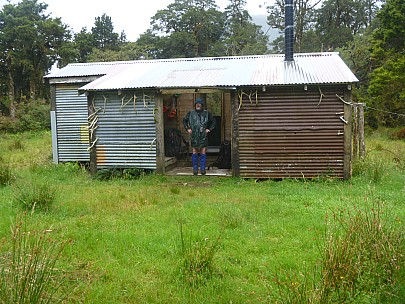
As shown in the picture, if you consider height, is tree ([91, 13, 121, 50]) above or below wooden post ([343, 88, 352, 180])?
above

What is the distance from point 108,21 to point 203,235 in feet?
136

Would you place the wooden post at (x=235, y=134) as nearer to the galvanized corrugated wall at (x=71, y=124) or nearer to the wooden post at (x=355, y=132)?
the wooden post at (x=355, y=132)

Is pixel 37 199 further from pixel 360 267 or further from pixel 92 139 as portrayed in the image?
pixel 360 267

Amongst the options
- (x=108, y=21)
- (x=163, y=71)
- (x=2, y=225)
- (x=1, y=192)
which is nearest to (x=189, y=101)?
(x=163, y=71)

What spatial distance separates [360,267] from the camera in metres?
3.10

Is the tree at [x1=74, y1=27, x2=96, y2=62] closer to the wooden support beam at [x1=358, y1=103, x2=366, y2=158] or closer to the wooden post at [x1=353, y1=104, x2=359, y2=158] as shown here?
the wooden post at [x1=353, y1=104, x2=359, y2=158]

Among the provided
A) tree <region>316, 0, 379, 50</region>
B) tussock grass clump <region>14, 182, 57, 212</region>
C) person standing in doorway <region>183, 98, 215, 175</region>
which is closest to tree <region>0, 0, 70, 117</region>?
person standing in doorway <region>183, 98, 215, 175</region>

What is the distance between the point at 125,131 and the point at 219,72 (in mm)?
2832

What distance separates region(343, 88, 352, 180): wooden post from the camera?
879 cm

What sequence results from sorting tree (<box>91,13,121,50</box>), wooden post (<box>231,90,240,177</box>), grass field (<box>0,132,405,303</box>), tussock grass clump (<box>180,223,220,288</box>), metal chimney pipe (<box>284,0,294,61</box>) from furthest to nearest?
tree (<box>91,13,121,50</box>)
metal chimney pipe (<box>284,0,294,61</box>)
wooden post (<box>231,90,240,177</box>)
tussock grass clump (<box>180,223,220,288</box>)
grass field (<box>0,132,405,303</box>)

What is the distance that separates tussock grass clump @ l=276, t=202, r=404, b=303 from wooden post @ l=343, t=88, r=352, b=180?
5.55m

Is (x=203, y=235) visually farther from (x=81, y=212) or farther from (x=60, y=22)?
(x=60, y=22)

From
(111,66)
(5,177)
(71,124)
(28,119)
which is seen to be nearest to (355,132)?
(111,66)

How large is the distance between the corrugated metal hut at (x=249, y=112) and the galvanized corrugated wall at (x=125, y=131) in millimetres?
25
